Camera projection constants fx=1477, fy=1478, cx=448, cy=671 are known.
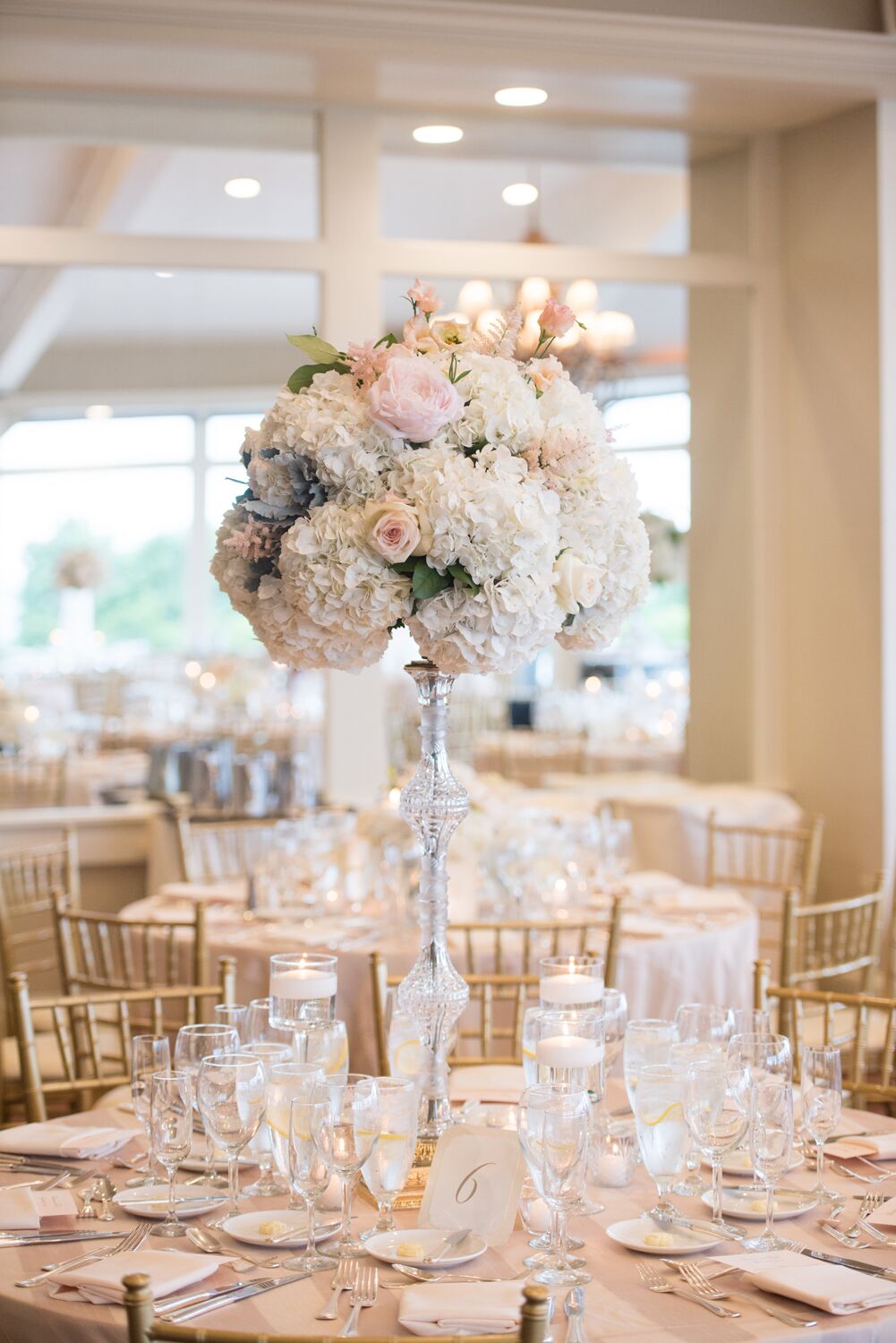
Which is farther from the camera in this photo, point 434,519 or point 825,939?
point 825,939

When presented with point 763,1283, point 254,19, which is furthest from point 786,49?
point 763,1283

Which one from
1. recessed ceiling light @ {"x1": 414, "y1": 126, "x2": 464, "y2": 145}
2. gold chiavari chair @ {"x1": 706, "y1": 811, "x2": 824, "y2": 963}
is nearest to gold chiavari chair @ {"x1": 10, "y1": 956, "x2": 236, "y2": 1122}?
gold chiavari chair @ {"x1": 706, "y1": 811, "x2": 824, "y2": 963}

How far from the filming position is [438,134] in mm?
5645

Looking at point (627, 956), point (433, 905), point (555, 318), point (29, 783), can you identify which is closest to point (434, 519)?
point (555, 318)

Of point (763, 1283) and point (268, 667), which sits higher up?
point (268, 667)

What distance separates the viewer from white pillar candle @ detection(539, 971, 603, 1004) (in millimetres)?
2166

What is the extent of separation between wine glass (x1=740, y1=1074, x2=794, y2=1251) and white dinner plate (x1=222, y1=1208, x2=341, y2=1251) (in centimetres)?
51

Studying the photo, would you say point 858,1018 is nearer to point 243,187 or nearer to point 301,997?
point 301,997

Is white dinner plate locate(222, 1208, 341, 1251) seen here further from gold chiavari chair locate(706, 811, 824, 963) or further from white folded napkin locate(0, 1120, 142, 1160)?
gold chiavari chair locate(706, 811, 824, 963)

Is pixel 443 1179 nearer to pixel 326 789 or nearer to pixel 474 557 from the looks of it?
pixel 474 557

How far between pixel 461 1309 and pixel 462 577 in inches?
33.8

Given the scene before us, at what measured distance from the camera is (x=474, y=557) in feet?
6.08

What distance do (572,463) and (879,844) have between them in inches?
154

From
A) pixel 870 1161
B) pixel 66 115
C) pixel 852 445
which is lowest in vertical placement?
pixel 870 1161
